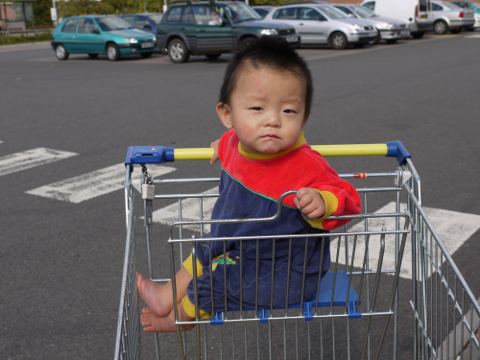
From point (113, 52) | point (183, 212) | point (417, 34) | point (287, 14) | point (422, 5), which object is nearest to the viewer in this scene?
point (183, 212)

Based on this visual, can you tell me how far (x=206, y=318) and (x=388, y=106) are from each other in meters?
9.27

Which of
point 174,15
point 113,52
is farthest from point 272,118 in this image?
point 113,52

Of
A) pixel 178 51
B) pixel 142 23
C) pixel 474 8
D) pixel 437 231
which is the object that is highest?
pixel 474 8

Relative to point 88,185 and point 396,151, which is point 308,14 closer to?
point 88,185

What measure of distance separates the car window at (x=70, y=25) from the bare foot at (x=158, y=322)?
21249 mm

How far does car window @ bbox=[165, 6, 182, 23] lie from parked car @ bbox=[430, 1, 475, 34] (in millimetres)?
15114

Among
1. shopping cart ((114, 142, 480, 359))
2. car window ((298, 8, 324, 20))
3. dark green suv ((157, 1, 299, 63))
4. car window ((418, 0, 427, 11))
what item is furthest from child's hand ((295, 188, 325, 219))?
car window ((418, 0, 427, 11))

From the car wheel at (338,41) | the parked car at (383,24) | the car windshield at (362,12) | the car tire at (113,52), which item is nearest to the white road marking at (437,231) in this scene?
the car tire at (113,52)

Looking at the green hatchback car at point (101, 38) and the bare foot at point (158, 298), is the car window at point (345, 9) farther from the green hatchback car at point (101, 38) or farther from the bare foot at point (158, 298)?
the bare foot at point (158, 298)

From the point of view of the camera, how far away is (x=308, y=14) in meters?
23.9

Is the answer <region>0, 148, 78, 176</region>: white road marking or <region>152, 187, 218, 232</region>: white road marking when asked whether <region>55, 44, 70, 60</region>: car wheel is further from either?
<region>152, 187, 218, 232</region>: white road marking

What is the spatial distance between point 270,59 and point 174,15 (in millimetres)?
18265

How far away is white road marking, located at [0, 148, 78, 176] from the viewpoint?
7.59 m

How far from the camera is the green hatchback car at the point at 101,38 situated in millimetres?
21594
